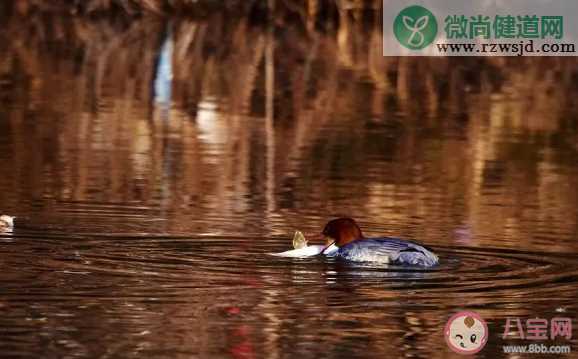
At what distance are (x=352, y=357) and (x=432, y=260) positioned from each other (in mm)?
2314

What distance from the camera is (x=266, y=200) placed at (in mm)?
12227

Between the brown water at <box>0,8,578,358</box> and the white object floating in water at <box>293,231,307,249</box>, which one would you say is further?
the white object floating in water at <box>293,231,307,249</box>

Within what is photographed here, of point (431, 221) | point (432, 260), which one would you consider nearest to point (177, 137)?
point (431, 221)

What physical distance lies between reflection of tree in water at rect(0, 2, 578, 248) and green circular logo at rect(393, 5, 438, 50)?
25.1 inches

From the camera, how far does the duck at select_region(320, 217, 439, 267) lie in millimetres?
9641

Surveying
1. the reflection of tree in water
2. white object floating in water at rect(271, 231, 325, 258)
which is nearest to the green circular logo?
the reflection of tree in water

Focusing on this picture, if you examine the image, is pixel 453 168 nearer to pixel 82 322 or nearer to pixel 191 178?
pixel 191 178

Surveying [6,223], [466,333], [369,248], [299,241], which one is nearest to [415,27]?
[6,223]

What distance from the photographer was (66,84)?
823 inches

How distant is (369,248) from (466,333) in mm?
1902

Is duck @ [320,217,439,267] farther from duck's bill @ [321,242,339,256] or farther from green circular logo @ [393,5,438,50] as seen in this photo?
green circular logo @ [393,5,438,50]

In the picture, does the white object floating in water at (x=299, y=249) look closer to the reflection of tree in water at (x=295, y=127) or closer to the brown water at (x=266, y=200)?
the brown water at (x=266, y=200)

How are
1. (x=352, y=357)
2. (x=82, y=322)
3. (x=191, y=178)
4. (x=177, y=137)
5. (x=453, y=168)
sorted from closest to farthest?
(x=352, y=357) → (x=82, y=322) → (x=191, y=178) → (x=453, y=168) → (x=177, y=137)

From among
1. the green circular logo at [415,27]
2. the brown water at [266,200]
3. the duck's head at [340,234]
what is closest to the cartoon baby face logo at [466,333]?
the brown water at [266,200]
